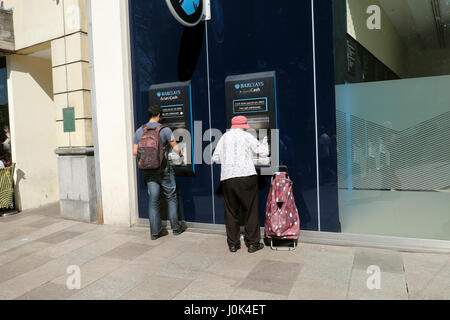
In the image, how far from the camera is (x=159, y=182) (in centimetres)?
510

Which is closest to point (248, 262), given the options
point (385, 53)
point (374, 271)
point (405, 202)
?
point (374, 271)

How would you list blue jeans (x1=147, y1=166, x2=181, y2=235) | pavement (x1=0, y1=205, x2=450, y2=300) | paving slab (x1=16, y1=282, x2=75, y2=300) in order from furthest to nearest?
blue jeans (x1=147, y1=166, x2=181, y2=235), paving slab (x1=16, y1=282, x2=75, y2=300), pavement (x1=0, y1=205, x2=450, y2=300)

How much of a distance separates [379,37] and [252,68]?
309cm

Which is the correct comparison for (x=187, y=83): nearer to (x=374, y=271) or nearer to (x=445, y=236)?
(x=374, y=271)

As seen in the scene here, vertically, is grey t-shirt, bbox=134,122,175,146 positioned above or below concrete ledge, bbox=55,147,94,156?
above

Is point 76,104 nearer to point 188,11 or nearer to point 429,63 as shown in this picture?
point 188,11

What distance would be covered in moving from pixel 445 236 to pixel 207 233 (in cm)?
305

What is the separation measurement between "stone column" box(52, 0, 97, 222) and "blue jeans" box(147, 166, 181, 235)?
5.75 ft

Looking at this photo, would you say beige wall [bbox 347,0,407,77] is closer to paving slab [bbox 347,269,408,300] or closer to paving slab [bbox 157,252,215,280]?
paving slab [bbox 347,269,408,300]

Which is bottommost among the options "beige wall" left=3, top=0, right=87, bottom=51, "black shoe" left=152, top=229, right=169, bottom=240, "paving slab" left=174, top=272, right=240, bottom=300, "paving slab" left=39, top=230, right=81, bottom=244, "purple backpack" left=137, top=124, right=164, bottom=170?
"paving slab" left=174, top=272, right=240, bottom=300

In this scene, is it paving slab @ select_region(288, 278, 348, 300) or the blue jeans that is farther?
the blue jeans

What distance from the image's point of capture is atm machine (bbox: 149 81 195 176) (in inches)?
210

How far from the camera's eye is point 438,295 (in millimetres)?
3020

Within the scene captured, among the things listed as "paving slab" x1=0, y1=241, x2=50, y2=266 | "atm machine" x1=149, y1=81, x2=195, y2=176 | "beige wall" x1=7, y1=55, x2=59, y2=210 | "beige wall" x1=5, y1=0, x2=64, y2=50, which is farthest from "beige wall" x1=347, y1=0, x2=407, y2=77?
"beige wall" x1=7, y1=55, x2=59, y2=210
